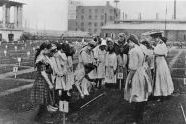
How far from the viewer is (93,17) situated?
306 feet

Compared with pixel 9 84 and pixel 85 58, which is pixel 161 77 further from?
pixel 9 84

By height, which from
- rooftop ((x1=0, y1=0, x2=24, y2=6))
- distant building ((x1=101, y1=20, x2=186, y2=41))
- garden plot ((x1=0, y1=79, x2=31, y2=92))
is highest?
rooftop ((x1=0, y1=0, x2=24, y2=6))

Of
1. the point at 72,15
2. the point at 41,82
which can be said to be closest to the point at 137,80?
the point at 41,82

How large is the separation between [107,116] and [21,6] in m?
52.9

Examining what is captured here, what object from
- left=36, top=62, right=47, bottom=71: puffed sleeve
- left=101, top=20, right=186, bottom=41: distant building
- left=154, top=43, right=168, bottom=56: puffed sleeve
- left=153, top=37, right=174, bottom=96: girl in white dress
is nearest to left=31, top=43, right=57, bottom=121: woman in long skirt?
left=36, top=62, right=47, bottom=71: puffed sleeve

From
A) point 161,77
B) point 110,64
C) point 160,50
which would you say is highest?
point 160,50

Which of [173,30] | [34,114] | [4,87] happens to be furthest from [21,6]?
[34,114]

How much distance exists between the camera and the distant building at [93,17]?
301 ft

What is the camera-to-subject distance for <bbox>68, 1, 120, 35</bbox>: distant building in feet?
301

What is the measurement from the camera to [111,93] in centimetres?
1100

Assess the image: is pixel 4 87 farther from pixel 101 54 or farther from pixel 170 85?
pixel 170 85

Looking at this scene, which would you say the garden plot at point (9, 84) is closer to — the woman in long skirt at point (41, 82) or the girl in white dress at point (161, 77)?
the woman in long skirt at point (41, 82)

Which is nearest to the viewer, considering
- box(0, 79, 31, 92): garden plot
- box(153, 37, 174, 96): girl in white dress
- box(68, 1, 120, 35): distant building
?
box(153, 37, 174, 96): girl in white dress

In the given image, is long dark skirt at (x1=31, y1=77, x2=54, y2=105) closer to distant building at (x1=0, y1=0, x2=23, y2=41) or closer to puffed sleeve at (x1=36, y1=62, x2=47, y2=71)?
puffed sleeve at (x1=36, y1=62, x2=47, y2=71)
